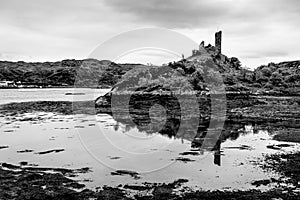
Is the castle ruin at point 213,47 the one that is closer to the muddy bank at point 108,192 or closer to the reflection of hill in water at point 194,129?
the reflection of hill in water at point 194,129

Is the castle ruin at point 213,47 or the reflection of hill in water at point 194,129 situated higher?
the castle ruin at point 213,47

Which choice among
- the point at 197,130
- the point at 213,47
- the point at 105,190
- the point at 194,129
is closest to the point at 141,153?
the point at 105,190

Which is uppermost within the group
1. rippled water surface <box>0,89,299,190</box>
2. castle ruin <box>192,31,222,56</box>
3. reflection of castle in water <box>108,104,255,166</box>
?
castle ruin <box>192,31,222,56</box>

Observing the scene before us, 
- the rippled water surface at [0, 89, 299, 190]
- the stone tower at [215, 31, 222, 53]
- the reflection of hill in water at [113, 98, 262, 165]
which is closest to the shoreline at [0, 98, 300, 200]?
the rippled water surface at [0, 89, 299, 190]

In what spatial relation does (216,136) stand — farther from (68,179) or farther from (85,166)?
(68,179)

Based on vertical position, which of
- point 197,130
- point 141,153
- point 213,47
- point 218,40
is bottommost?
point 141,153

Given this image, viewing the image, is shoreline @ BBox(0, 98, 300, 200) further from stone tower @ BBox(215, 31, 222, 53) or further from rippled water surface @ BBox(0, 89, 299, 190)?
stone tower @ BBox(215, 31, 222, 53)

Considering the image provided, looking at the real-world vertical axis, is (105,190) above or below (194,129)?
below

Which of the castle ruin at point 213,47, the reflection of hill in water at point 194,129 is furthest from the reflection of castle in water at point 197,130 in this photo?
the castle ruin at point 213,47

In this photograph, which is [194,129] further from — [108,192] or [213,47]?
[213,47]

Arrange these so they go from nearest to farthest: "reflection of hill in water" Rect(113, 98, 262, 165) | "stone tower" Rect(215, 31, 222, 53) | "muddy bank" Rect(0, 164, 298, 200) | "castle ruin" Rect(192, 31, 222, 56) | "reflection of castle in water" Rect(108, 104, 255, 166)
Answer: "muddy bank" Rect(0, 164, 298, 200) → "reflection of castle in water" Rect(108, 104, 255, 166) → "reflection of hill in water" Rect(113, 98, 262, 165) → "castle ruin" Rect(192, 31, 222, 56) → "stone tower" Rect(215, 31, 222, 53)

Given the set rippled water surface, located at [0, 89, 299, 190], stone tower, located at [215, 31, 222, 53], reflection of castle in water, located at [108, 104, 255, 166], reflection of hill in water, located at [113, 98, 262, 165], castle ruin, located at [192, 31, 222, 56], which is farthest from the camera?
stone tower, located at [215, 31, 222, 53]

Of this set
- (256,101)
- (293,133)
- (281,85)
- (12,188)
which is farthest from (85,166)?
(281,85)

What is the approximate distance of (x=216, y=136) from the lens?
33.1m
